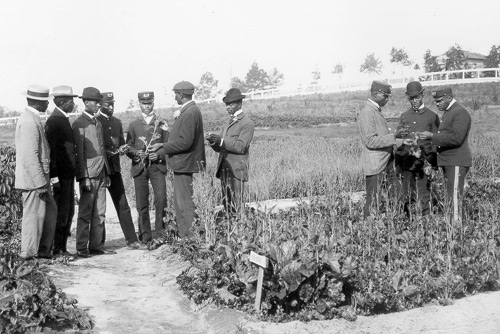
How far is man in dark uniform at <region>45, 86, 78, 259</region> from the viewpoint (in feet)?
24.3

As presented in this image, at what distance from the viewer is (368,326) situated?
17.0 ft

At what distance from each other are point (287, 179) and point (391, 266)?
5033 millimetres

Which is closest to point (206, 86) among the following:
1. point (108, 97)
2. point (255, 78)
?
point (255, 78)

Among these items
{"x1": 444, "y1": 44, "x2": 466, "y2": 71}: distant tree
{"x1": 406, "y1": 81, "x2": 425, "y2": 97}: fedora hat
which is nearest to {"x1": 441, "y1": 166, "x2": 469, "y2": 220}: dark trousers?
{"x1": 406, "y1": 81, "x2": 425, "y2": 97}: fedora hat

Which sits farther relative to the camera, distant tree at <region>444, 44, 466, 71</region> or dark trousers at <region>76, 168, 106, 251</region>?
distant tree at <region>444, 44, 466, 71</region>

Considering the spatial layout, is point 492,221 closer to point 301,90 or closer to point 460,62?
point 301,90

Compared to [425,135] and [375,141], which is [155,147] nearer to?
[375,141]

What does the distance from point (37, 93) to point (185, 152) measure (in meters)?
1.79

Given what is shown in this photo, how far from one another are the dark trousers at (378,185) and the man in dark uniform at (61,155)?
11.7 ft

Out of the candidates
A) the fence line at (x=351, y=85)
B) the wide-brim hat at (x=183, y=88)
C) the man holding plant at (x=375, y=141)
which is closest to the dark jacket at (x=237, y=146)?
the wide-brim hat at (x=183, y=88)

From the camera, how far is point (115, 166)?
27.5 ft

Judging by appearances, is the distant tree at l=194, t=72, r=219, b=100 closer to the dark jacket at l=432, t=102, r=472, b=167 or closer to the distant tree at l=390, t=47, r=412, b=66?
the distant tree at l=390, t=47, r=412, b=66

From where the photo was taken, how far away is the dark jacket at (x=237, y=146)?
7.43 meters

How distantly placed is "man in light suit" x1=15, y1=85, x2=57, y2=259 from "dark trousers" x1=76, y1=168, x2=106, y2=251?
0.85 m
